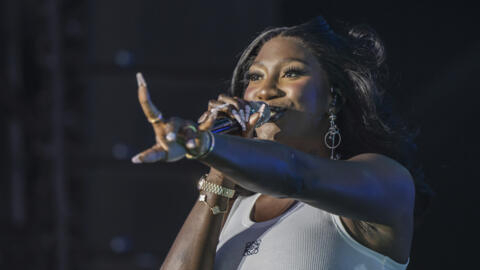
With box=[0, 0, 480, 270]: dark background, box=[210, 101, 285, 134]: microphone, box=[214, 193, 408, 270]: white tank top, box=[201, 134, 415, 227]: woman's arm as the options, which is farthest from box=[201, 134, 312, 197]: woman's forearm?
box=[0, 0, 480, 270]: dark background

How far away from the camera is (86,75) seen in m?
2.68

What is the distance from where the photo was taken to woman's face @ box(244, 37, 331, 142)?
1.46 m

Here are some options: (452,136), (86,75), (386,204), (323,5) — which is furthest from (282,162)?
(86,75)

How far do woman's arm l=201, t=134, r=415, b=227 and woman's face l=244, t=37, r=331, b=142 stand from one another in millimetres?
248

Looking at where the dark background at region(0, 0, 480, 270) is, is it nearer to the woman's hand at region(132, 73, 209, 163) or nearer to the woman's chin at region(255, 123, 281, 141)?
the woman's chin at region(255, 123, 281, 141)

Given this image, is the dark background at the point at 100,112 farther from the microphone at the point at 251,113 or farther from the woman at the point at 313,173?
the microphone at the point at 251,113

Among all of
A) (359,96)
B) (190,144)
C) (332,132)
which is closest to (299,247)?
(332,132)

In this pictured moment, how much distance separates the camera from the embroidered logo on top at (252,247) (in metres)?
1.43

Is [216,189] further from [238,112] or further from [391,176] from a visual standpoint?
[391,176]

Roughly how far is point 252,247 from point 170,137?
65cm

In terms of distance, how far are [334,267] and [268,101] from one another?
424 mm

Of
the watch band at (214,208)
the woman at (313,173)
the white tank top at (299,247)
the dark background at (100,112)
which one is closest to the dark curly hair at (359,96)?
the woman at (313,173)

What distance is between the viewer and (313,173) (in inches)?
40.7

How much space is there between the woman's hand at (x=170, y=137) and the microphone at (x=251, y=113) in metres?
0.19
